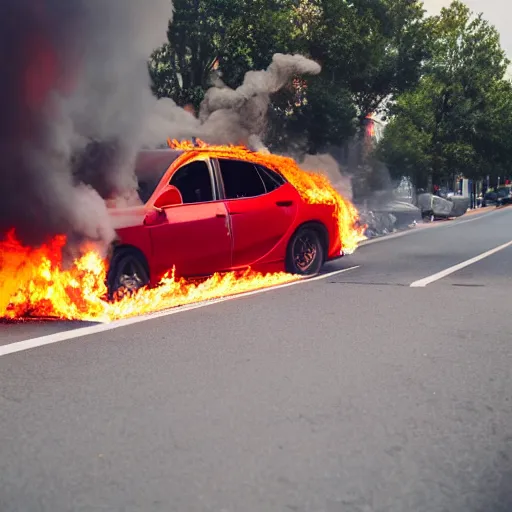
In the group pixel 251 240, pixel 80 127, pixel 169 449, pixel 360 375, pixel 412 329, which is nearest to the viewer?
pixel 169 449

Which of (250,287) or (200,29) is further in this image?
(200,29)

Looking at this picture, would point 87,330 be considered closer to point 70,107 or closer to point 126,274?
point 126,274

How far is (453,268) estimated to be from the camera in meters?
12.2

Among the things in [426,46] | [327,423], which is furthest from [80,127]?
[426,46]

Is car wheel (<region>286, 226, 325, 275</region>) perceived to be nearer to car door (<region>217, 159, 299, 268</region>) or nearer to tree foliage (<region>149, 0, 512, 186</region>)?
car door (<region>217, 159, 299, 268</region>)

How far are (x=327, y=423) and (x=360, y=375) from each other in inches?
44.9

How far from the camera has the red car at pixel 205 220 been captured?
7.87 metres

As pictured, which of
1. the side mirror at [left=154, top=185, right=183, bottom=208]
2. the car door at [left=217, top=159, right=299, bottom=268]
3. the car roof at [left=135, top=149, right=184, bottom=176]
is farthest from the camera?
the car door at [left=217, top=159, right=299, bottom=268]

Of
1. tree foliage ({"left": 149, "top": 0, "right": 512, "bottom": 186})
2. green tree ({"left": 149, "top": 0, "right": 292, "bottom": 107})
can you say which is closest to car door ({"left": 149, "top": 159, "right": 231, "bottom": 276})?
tree foliage ({"left": 149, "top": 0, "right": 512, "bottom": 186})

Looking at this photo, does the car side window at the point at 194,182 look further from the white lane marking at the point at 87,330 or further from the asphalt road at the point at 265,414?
the asphalt road at the point at 265,414

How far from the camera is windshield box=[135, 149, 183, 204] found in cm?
804

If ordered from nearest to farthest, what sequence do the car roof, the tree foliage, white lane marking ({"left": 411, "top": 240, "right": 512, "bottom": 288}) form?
the car roof
white lane marking ({"left": 411, "top": 240, "right": 512, "bottom": 288})
the tree foliage

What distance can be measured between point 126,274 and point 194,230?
95cm

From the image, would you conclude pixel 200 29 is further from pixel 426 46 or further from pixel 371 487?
pixel 371 487
